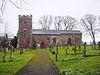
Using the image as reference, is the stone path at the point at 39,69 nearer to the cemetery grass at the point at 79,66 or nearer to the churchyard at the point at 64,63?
the churchyard at the point at 64,63

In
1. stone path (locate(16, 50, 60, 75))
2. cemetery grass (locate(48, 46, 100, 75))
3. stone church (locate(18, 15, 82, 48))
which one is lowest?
stone path (locate(16, 50, 60, 75))

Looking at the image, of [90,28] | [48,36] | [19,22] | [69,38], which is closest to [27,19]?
[19,22]

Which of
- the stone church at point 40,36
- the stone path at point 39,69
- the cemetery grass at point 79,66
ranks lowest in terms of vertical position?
the stone path at point 39,69

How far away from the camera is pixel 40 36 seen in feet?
178

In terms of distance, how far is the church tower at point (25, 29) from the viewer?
170 ft

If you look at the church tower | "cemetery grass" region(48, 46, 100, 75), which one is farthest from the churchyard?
Result: the church tower

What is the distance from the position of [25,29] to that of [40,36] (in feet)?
20.0

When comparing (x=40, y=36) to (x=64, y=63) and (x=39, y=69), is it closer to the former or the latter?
(x=64, y=63)

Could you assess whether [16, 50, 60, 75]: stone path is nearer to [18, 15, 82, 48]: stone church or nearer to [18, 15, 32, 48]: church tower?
[18, 15, 82, 48]: stone church

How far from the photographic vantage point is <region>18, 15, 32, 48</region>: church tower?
5184 cm

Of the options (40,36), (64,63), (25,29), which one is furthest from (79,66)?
(40,36)

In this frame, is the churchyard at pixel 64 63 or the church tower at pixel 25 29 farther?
the church tower at pixel 25 29

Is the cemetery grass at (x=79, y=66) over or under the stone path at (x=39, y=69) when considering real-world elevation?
over

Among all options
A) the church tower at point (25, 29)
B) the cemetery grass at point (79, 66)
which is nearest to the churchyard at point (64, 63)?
the cemetery grass at point (79, 66)
